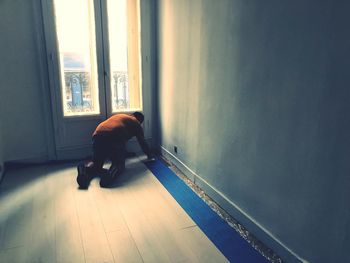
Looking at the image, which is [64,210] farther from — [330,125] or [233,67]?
[330,125]

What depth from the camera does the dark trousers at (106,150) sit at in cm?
311

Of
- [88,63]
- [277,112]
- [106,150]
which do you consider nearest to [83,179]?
[106,150]

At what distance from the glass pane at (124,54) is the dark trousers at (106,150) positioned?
812 mm

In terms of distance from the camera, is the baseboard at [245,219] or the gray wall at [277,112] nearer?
the gray wall at [277,112]

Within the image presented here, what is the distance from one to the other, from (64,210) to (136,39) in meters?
2.43

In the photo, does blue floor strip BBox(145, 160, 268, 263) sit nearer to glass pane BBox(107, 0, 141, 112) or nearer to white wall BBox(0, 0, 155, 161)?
glass pane BBox(107, 0, 141, 112)

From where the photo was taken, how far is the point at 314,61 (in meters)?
1.53

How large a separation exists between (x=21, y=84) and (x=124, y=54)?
1.34 metres

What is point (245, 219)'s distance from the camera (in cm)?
222

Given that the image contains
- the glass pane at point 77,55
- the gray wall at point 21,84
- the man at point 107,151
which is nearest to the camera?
the man at point 107,151

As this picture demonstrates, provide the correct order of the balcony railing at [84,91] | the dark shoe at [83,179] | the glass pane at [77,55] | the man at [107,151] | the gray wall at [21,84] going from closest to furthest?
the dark shoe at [83,179], the man at [107,151], the gray wall at [21,84], the glass pane at [77,55], the balcony railing at [84,91]

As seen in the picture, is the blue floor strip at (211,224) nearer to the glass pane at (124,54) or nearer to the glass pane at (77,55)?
the glass pane at (124,54)

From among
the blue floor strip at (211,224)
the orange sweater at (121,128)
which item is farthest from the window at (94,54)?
the blue floor strip at (211,224)

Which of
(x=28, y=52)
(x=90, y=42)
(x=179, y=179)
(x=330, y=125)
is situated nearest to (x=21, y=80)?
(x=28, y=52)
